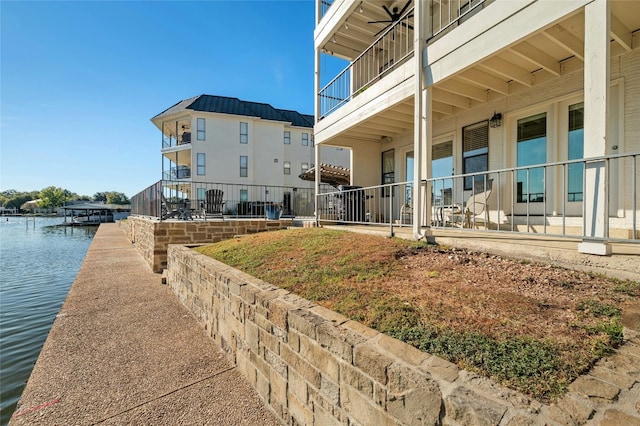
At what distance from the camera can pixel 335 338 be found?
203cm

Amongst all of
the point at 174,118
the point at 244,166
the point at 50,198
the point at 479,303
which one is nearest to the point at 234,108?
the point at 174,118

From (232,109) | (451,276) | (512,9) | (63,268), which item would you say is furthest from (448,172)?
(232,109)

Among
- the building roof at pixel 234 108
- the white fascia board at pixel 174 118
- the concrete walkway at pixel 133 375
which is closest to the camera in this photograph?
the concrete walkway at pixel 133 375

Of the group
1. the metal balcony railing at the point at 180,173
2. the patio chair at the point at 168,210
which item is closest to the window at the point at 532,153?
the patio chair at the point at 168,210

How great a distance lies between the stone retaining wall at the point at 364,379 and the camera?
1.27 meters

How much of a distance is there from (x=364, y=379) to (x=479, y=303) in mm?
1276

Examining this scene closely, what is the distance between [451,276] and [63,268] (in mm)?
13539

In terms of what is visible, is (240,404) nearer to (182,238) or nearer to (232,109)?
(182,238)

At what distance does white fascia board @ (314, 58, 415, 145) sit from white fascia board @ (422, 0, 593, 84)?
1.60 feet

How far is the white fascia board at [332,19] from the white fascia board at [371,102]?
2.03 m

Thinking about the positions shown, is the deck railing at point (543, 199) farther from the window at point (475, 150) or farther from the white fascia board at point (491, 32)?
the white fascia board at point (491, 32)

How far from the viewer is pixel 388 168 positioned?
8648mm

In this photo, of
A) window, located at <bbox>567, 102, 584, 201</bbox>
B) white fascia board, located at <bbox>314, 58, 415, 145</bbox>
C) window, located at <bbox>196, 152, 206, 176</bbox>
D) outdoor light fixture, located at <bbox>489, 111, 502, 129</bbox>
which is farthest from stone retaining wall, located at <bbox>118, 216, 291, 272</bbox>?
window, located at <bbox>196, 152, 206, 176</bbox>

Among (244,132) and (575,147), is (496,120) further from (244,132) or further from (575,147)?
(244,132)
